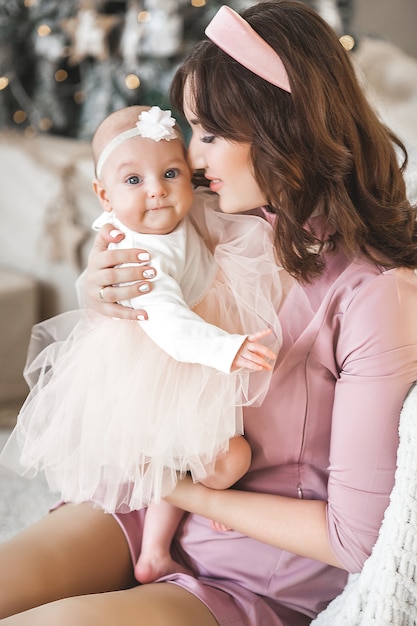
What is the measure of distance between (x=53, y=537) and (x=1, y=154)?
216 cm

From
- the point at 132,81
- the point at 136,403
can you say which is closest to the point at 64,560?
the point at 136,403

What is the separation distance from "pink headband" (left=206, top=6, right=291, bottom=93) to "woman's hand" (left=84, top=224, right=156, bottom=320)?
34 cm

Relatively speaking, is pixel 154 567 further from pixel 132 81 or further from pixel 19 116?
pixel 19 116

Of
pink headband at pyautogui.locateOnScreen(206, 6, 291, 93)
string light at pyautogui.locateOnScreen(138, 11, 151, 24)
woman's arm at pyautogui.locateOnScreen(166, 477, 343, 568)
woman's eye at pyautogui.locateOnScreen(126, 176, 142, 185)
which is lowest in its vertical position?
woman's arm at pyautogui.locateOnScreen(166, 477, 343, 568)

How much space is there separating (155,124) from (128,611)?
765 millimetres

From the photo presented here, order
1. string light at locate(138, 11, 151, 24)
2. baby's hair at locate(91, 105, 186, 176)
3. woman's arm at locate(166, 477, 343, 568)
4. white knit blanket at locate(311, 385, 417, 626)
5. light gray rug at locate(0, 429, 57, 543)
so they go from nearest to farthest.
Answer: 1. white knit blanket at locate(311, 385, 417, 626)
2. woman's arm at locate(166, 477, 343, 568)
3. baby's hair at locate(91, 105, 186, 176)
4. light gray rug at locate(0, 429, 57, 543)
5. string light at locate(138, 11, 151, 24)

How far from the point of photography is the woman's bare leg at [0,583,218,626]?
3.58ft

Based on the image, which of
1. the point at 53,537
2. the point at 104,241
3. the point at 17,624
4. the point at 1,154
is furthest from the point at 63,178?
the point at 17,624

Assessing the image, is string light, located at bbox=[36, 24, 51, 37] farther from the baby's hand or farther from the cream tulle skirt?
the baby's hand

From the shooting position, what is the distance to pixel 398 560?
1.08 m

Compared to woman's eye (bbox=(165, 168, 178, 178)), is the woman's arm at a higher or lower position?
lower

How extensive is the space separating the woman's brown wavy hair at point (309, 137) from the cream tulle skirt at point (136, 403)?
4.6 inches

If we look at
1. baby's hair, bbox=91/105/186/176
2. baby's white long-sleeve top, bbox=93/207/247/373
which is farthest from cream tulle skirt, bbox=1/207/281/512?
baby's hair, bbox=91/105/186/176

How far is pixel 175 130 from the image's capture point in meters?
1.31
